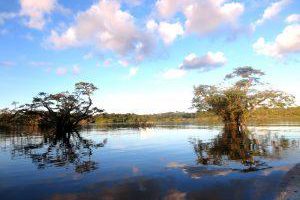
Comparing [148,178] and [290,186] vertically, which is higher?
[148,178]

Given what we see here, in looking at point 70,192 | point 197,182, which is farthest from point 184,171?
point 70,192

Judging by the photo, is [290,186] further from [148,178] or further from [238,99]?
[238,99]

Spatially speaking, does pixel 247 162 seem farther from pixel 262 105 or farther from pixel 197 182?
pixel 262 105

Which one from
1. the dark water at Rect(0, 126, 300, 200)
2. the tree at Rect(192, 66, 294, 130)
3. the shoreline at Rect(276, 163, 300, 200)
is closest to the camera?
the shoreline at Rect(276, 163, 300, 200)

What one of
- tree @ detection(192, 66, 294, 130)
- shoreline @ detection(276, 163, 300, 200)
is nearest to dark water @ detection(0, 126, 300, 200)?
shoreline @ detection(276, 163, 300, 200)

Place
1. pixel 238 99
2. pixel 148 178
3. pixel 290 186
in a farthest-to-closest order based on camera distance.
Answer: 1. pixel 238 99
2. pixel 148 178
3. pixel 290 186

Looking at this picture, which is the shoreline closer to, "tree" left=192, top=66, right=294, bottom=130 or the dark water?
the dark water

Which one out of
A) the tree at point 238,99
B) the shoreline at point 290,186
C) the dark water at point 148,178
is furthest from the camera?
the tree at point 238,99

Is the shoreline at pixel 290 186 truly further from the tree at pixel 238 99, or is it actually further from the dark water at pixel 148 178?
the tree at pixel 238 99

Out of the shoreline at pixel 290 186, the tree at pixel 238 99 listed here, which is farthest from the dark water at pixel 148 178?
the tree at pixel 238 99

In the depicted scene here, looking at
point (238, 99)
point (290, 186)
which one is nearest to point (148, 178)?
point (290, 186)

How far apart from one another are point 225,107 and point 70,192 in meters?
62.3

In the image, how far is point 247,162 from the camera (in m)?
21.3

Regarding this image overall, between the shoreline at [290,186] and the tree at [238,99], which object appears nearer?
the shoreline at [290,186]
